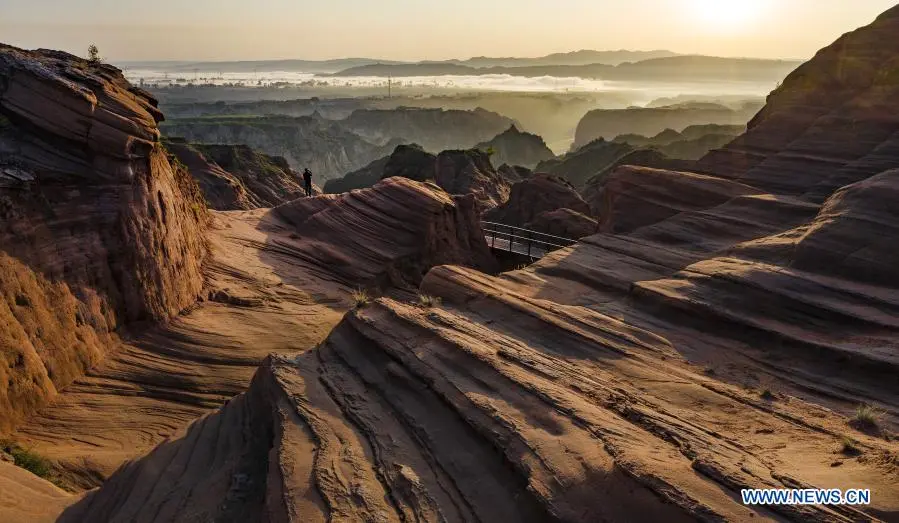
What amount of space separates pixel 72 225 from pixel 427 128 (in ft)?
607

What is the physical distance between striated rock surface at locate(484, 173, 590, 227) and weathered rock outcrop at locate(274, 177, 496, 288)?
16.0 meters

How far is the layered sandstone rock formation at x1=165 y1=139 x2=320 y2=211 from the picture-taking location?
4709cm

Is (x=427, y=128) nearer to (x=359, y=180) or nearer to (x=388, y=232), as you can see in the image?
(x=359, y=180)

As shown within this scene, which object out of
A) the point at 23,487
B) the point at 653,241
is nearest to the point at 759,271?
the point at 653,241

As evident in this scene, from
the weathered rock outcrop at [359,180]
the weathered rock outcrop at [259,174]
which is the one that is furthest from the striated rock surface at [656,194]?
the weathered rock outcrop at [359,180]

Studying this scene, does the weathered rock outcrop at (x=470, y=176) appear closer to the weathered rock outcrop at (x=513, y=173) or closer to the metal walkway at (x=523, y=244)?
the weathered rock outcrop at (x=513, y=173)

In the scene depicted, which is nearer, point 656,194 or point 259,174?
point 656,194

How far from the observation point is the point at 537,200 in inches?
1686

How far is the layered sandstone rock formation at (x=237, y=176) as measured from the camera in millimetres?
47094

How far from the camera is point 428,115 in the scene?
194375 mm

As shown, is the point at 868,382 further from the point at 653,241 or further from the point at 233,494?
the point at 233,494

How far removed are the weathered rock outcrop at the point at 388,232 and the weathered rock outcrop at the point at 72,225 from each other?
6884 mm

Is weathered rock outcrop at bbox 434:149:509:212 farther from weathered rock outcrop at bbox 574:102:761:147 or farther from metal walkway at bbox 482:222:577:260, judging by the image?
weathered rock outcrop at bbox 574:102:761:147

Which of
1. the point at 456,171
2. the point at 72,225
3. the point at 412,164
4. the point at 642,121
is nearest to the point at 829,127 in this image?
the point at 72,225
